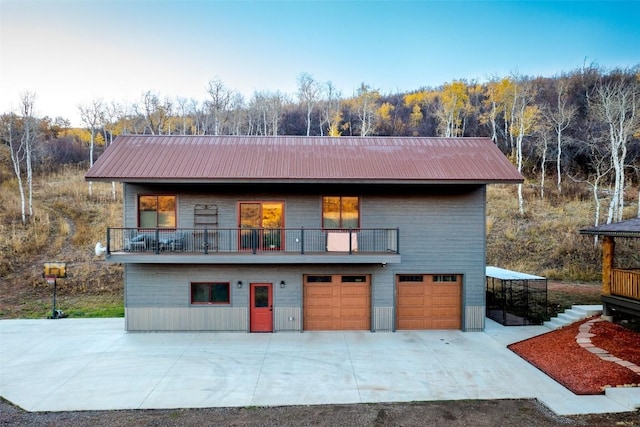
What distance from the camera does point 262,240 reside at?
13.9 metres

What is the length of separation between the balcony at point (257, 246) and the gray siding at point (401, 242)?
1.30 ft

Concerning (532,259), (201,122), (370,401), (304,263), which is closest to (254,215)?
(304,263)

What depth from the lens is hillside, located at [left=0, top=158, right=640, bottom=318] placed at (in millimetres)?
19156

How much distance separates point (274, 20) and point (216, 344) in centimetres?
3065

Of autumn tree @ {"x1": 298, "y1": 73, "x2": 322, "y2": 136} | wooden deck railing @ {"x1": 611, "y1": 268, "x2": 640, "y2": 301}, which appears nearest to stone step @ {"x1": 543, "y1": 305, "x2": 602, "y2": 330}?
wooden deck railing @ {"x1": 611, "y1": 268, "x2": 640, "y2": 301}

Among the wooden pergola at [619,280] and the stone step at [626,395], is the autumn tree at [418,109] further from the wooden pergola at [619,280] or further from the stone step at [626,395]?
the stone step at [626,395]

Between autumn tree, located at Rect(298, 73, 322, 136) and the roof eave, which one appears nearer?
the roof eave

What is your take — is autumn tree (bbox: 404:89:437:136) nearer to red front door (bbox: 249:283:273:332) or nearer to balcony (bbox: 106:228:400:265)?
balcony (bbox: 106:228:400:265)

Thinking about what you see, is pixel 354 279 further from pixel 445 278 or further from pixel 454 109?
pixel 454 109

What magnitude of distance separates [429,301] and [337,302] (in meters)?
3.42

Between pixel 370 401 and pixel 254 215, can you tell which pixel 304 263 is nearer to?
pixel 254 215

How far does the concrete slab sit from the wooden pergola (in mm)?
2493

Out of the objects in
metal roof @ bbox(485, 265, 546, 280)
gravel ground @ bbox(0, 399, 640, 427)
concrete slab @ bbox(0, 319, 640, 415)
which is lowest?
concrete slab @ bbox(0, 319, 640, 415)

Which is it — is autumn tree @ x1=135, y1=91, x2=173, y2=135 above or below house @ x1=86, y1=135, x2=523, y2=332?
above
